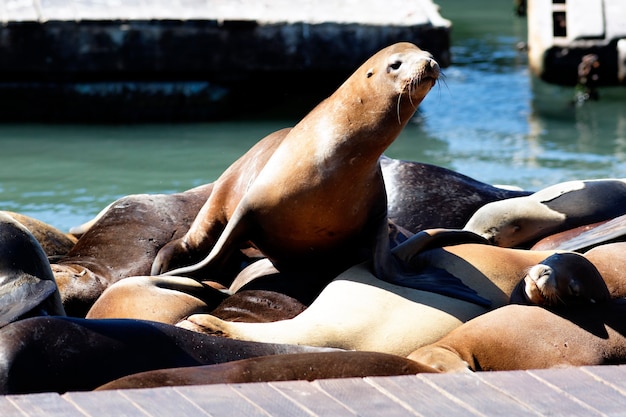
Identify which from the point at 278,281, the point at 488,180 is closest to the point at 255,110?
the point at 488,180

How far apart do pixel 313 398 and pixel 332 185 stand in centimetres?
203

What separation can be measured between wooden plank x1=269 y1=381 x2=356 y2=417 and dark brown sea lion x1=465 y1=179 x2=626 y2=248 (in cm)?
311

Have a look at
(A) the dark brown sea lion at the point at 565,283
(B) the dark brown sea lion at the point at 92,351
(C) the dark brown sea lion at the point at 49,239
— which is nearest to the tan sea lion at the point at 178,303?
(B) the dark brown sea lion at the point at 92,351

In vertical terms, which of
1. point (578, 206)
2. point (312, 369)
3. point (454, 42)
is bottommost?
point (454, 42)

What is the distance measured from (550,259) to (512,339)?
505mm

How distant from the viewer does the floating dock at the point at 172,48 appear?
1199cm

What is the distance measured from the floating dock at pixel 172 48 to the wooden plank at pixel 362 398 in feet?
30.1

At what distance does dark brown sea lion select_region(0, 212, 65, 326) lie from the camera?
4.29 metres

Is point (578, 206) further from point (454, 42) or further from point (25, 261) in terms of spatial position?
point (454, 42)

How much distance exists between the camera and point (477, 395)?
2898mm

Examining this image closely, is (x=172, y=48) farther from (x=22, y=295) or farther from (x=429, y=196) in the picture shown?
(x=22, y=295)

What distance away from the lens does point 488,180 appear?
10250 mm

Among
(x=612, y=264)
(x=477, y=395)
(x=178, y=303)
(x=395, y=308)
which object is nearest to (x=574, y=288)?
(x=612, y=264)

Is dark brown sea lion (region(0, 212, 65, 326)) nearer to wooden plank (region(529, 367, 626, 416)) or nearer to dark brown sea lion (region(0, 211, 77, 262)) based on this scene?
dark brown sea lion (region(0, 211, 77, 262))
